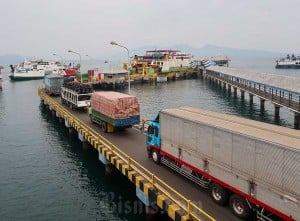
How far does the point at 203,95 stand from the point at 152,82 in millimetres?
34242

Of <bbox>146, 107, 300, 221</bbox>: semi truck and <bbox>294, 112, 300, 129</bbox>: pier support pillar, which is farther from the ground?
<bbox>146, 107, 300, 221</bbox>: semi truck

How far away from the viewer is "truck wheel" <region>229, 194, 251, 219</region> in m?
15.1

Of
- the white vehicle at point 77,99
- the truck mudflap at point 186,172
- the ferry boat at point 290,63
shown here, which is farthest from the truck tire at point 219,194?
the ferry boat at point 290,63

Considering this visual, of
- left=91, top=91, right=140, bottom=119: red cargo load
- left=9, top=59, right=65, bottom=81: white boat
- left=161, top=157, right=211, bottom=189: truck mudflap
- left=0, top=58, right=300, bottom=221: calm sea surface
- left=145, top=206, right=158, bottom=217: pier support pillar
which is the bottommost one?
left=0, top=58, right=300, bottom=221: calm sea surface

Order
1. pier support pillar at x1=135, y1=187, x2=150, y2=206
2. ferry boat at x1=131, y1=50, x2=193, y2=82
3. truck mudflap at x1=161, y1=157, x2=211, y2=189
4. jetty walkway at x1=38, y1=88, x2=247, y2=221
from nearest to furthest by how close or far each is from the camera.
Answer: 1. jetty walkway at x1=38, y1=88, x2=247, y2=221
2. truck mudflap at x1=161, y1=157, x2=211, y2=189
3. pier support pillar at x1=135, y1=187, x2=150, y2=206
4. ferry boat at x1=131, y1=50, x2=193, y2=82

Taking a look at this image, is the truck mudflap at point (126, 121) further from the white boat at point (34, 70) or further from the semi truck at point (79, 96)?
the white boat at point (34, 70)

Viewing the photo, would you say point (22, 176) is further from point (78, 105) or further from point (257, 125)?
point (257, 125)

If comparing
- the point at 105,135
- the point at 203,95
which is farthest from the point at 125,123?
the point at 203,95

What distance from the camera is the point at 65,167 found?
30.8 m

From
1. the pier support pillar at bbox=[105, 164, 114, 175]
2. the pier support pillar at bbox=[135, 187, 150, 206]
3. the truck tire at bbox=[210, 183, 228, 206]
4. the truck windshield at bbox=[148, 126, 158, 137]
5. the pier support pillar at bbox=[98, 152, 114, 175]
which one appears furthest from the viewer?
the pier support pillar at bbox=[105, 164, 114, 175]

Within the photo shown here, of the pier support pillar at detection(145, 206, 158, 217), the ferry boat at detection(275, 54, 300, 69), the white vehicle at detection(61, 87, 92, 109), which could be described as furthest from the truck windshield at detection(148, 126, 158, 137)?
the ferry boat at detection(275, 54, 300, 69)

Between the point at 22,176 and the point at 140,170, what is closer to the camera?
the point at 140,170

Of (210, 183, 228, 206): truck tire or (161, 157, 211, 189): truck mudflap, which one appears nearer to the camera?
(210, 183, 228, 206): truck tire

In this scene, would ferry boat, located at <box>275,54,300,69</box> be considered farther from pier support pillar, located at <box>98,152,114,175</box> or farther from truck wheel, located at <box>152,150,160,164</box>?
truck wheel, located at <box>152,150,160,164</box>
